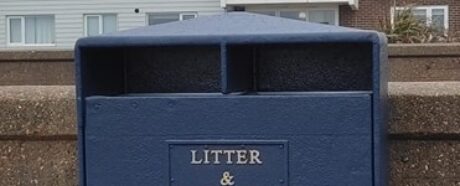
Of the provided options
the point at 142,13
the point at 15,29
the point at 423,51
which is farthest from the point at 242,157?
the point at 15,29

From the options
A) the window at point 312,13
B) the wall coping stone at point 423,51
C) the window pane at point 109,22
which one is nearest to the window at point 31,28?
the window pane at point 109,22

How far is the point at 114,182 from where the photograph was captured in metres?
3.22

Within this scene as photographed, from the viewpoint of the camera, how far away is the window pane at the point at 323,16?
27.4 m

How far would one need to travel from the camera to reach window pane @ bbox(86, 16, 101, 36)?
28.1 metres

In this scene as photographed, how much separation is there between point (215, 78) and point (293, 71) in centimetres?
27

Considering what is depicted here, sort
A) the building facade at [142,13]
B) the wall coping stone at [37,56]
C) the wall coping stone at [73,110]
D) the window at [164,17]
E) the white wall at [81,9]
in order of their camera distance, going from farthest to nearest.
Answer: the window at [164,17] → the white wall at [81,9] → the building facade at [142,13] → the wall coping stone at [37,56] → the wall coping stone at [73,110]

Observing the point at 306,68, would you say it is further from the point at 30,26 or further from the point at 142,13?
the point at 30,26

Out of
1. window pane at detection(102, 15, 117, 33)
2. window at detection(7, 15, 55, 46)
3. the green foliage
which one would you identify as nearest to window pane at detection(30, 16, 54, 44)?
window at detection(7, 15, 55, 46)

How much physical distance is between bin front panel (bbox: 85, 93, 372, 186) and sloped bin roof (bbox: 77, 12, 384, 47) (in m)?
0.18

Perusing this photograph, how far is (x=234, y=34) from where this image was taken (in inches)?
122

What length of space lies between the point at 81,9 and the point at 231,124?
25.5 metres

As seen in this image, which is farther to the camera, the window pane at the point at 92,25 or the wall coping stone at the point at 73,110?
the window pane at the point at 92,25

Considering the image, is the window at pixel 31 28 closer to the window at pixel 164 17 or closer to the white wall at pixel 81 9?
the white wall at pixel 81 9

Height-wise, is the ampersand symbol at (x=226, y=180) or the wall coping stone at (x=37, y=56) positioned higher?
the wall coping stone at (x=37, y=56)
